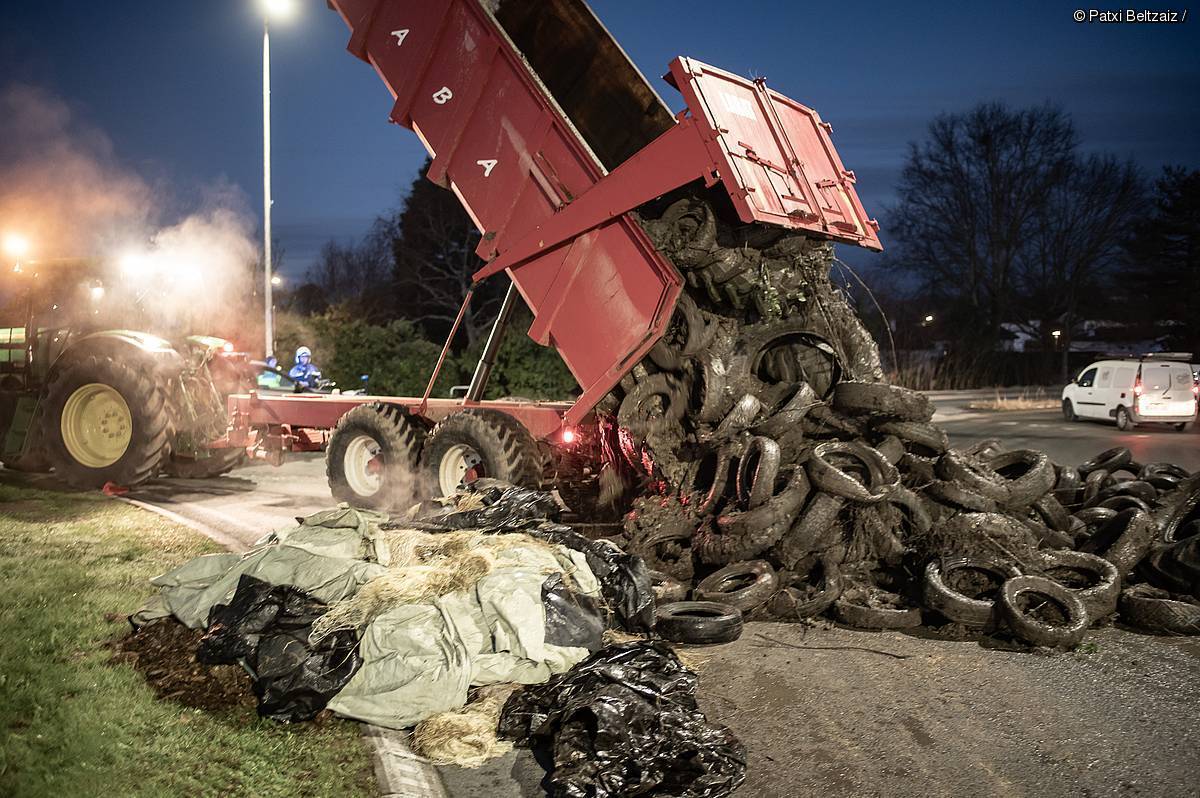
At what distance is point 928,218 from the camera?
145ft

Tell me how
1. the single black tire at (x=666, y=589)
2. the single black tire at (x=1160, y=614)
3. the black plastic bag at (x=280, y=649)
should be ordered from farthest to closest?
the single black tire at (x=666, y=589), the single black tire at (x=1160, y=614), the black plastic bag at (x=280, y=649)

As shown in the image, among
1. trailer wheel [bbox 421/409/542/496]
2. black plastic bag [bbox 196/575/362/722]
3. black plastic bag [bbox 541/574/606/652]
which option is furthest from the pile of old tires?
black plastic bag [bbox 196/575/362/722]

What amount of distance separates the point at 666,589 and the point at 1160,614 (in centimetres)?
324

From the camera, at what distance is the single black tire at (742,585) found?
586 cm

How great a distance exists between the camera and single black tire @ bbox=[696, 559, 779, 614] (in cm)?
586

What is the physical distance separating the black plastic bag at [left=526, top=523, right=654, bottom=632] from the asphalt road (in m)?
0.50

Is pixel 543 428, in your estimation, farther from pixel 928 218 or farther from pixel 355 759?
pixel 928 218

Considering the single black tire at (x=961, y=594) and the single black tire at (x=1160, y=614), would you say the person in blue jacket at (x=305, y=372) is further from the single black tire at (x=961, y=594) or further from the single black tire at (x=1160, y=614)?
the single black tire at (x=1160, y=614)

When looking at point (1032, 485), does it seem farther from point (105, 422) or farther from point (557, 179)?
point (105, 422)

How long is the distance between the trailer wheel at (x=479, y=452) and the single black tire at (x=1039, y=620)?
155 inches

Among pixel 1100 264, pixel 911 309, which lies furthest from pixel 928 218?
pixel 1100 264

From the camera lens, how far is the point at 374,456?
30.7 feet

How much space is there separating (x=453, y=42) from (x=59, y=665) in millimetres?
5973

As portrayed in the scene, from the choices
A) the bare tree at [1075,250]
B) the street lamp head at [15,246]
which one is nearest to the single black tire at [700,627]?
the street lamp head at [15,246]
